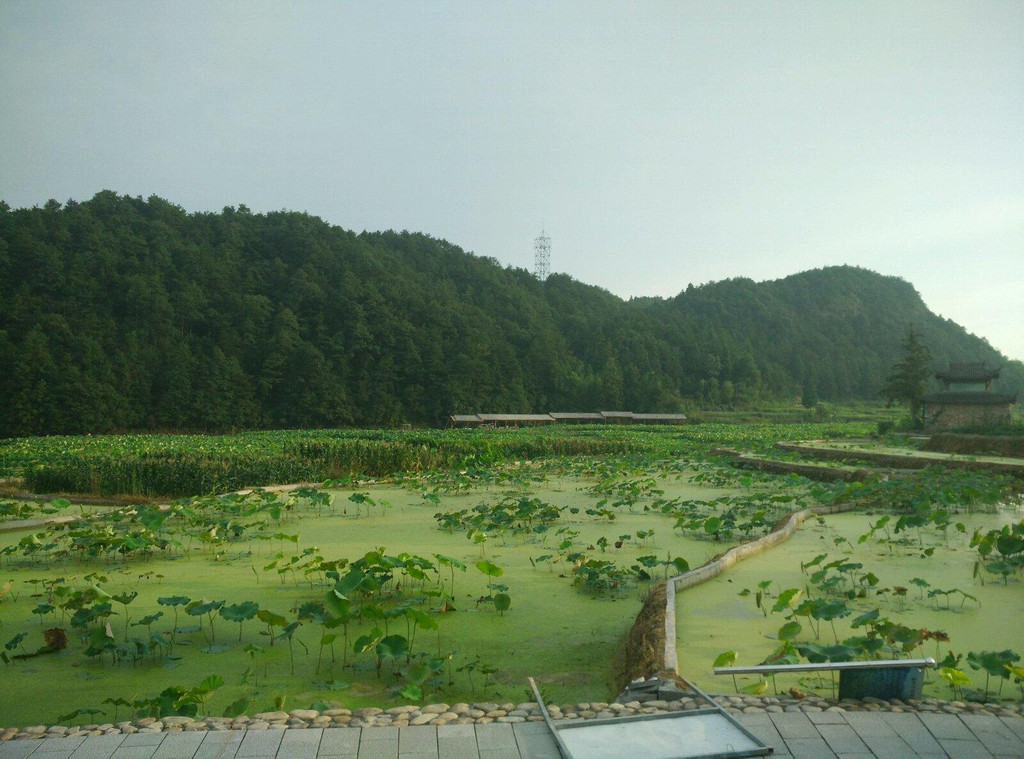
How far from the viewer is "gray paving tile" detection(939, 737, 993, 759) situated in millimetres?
2383

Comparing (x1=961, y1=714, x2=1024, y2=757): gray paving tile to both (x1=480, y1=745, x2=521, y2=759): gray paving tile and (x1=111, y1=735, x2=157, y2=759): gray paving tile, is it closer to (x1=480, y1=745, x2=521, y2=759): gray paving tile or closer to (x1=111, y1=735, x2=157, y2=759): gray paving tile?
(x1=480, y1=745, x2=521, y2=759): gray paving tile

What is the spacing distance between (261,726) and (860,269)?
9231 cm

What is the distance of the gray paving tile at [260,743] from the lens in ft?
8.05

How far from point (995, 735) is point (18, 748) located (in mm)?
3539

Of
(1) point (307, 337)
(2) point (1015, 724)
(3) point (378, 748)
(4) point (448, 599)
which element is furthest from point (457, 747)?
(1) point (307, 337)

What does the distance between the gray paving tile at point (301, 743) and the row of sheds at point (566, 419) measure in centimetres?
3614

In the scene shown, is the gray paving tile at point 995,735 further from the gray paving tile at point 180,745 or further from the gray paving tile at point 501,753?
the gray paving tile at point 180,745

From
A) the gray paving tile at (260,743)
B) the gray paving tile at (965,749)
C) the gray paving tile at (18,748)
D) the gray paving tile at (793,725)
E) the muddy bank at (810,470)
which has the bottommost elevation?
the muddy bank at (810,470)

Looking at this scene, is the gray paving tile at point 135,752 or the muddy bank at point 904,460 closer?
the gray paving tile at point 135,752

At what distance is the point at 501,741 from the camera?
2547 millimetres

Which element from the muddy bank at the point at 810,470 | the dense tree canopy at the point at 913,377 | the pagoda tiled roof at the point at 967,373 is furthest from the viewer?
the dense tree canopy at the point at 913,377

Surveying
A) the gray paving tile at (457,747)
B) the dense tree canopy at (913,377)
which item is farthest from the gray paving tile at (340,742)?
the dense tree canopy at (913,377)

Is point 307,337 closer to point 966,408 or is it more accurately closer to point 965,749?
point 966,408

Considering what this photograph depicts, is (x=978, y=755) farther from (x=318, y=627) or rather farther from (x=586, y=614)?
(x=318, y=627)
